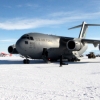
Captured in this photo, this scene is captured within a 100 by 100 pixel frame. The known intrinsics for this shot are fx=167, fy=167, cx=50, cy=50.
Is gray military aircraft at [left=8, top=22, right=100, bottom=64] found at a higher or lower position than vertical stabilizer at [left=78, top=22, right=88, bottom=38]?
lower

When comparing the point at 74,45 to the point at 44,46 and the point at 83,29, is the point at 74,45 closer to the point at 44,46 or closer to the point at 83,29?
the point at 44,46

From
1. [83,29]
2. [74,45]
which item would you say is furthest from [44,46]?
[83,29]

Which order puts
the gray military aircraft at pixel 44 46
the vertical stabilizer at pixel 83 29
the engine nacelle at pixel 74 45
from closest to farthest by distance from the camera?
the gray military aircraft at pixel 44 46, the engine nacelle at pixel 74 45, the vertical stabilizer at pixel 83 29

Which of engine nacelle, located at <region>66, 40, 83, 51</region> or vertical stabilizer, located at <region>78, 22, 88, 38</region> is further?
vertical stabilizer, located at <region>78, 22, 88, 38</region>

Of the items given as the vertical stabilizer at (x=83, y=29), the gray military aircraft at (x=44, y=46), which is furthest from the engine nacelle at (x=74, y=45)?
the vertical stabilizer at (x=83, y=29)

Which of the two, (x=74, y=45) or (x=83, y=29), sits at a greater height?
(x=83, y=29)

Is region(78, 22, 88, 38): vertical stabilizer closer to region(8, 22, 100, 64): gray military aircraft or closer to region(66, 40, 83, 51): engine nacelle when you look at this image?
region(8, 22, 100, 64): gray military aircraft

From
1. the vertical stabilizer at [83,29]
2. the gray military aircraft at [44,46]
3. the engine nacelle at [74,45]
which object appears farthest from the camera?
the vertical stabilizer at [83,29]

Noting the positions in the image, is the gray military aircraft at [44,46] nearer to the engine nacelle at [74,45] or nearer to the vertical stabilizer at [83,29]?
the engine nacelle at [74,45]

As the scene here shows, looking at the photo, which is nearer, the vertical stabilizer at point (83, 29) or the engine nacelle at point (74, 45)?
the engine nacelle at point (74, 45)

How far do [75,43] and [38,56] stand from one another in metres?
5.06

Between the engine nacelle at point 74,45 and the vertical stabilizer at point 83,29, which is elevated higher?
the vertical stabilizer at point 83,29

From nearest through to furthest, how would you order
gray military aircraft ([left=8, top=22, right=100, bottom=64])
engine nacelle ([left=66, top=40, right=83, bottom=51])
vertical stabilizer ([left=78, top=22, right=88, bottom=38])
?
gray military aircraft ([left=8, top=22, right=100, bottom=64]), engine nacelle ([left=66, top=40, right=83, bottom=51]), vertical stabilizer ([left=78, top=22, right=88, bottom=38])

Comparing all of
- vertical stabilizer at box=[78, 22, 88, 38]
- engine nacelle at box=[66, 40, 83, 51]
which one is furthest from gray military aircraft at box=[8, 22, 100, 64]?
vertical stabilizer at box=[78, 22, 88, 38]
